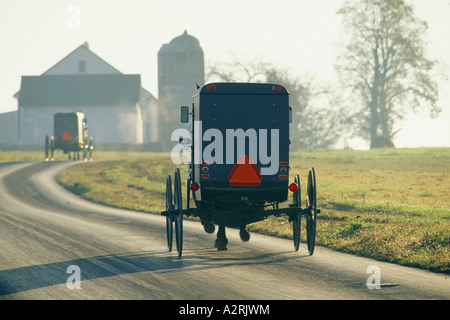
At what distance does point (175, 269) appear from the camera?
1043 cm

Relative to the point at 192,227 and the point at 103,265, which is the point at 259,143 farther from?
the point at 192,227

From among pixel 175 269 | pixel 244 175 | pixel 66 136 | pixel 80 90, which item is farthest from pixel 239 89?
pixel 80 90

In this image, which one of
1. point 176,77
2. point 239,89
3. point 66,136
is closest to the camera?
point 239,89

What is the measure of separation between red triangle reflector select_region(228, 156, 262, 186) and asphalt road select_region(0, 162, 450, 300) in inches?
49.9

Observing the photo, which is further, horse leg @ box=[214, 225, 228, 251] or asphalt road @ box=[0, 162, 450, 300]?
horse leg @ box=[214, 225, 228, 251]

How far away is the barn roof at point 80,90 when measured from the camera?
262ft

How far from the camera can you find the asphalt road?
8648mm

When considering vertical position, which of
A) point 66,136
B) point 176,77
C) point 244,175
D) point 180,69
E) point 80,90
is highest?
point 180,69

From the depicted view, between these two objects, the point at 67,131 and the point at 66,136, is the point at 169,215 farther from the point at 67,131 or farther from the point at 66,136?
the point at 66,136

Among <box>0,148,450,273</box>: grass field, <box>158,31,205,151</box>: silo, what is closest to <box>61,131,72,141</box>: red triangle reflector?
<box>0,148,450,273</box>: grass field

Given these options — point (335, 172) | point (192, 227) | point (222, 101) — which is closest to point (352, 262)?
point (222, 101)

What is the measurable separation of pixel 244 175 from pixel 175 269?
7.07 ft

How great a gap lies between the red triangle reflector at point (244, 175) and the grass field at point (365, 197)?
100.0 inches

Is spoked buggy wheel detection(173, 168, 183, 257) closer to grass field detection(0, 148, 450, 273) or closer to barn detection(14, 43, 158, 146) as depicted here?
grass field detection(0, 148, 450, 273)
